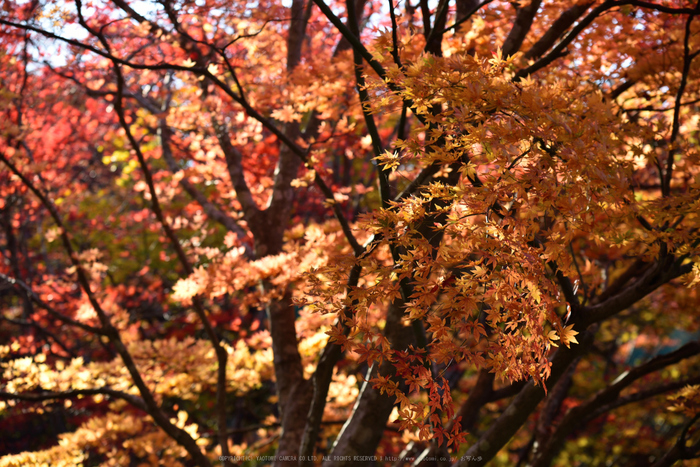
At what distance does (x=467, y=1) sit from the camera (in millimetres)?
4227

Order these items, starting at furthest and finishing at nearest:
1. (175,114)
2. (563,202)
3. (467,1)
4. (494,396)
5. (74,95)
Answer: (74,95), (175,114), (494,396), (467,1), (563,202)

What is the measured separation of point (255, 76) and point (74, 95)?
7179 mm

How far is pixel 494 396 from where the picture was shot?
4.83m

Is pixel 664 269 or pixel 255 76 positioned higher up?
pixel 255 76

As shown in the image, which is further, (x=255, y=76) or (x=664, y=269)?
(x=255, y=76)

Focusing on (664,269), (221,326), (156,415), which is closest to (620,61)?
(664,269)

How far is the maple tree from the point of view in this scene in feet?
6.30

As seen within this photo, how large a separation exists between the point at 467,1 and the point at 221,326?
25.5ft

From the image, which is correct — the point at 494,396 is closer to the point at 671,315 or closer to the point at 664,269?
the point at 664,269

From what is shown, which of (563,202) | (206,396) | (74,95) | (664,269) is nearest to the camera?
(563,202)

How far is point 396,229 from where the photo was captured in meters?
2.00

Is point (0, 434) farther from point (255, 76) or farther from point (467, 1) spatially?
point (467, 1)

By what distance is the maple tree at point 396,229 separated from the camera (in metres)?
1.92

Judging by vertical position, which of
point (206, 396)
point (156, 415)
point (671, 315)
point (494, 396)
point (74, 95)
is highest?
point (74, 95)
